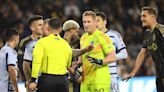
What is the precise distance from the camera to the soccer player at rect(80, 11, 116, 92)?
11250mm

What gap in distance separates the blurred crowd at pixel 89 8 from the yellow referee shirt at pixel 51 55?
28.8 ft

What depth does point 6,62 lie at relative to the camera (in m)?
11.4

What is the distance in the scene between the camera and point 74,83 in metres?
12.4

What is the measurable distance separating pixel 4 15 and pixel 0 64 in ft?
30.7

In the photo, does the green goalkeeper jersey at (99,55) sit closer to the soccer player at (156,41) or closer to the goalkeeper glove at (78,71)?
the goalkeeper glove at (78,71)

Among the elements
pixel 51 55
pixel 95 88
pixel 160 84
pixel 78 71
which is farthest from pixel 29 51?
pixel 160 84

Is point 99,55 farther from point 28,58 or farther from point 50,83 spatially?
point 28,58

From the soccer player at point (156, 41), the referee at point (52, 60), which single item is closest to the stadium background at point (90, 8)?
the soccer player at point (156, 41)

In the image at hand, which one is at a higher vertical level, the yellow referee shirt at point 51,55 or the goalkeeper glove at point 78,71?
the yellow referee shirt at point 51,55

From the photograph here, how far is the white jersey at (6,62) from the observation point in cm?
1132

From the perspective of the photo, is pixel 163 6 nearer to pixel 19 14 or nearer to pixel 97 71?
pixel 19 14

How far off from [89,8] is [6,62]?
10.6m

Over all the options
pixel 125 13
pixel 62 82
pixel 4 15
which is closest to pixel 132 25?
pixel 125 13

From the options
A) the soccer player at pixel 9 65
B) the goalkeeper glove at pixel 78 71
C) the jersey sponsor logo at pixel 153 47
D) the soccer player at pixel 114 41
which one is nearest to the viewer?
the soccer player at pixel 9 65
